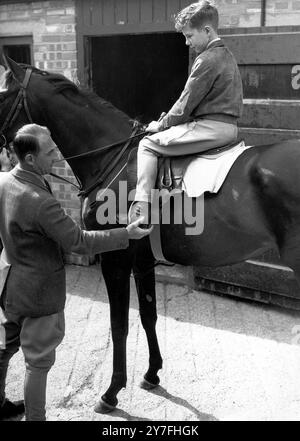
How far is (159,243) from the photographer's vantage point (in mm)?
3551

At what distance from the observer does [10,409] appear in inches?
140

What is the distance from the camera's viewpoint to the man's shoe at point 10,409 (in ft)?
11.6

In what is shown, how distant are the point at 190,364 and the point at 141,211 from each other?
158 cm

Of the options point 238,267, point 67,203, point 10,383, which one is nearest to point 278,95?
point 238,267

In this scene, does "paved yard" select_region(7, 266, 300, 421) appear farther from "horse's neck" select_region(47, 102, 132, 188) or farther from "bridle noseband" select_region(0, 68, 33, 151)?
"bridle noseband" select_region(0, 68, 33, 151)

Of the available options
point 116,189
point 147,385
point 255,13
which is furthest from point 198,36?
point 147,385

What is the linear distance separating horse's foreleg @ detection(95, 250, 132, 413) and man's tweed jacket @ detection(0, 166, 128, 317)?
2.11ft

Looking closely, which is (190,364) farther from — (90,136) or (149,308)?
(90,136)

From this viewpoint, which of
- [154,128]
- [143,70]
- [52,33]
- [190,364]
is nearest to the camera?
[154,128]

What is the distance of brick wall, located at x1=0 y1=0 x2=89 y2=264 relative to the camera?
5.92 m

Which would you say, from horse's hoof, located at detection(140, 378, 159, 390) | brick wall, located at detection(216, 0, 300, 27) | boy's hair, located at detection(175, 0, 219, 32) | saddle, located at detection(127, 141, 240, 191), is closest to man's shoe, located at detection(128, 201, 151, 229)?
saddle, located at detection(127, 141, 240, 191)

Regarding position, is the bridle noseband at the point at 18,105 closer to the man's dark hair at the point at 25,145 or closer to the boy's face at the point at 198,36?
the man's dark hair at the point at 25,145

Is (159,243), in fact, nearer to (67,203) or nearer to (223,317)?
(223,317)

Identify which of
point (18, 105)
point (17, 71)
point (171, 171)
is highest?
point (17, 71)
